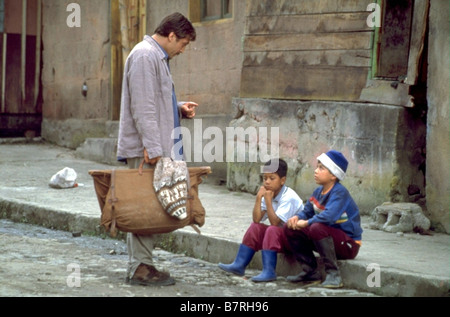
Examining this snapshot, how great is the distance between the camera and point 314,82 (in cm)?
854

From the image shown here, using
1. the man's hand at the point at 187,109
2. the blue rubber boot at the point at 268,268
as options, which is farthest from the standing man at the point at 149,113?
the blue rubber boot at the point at 268,268

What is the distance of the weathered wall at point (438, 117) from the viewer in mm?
7156

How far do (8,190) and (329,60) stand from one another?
3.70 meters

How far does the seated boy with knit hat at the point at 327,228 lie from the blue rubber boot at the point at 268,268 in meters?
0.13

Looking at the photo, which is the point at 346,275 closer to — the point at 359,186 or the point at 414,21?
the point at 359,186

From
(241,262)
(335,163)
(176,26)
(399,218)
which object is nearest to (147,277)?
(241,262)

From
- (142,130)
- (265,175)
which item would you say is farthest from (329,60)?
(142,130)

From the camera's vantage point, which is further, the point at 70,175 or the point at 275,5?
the point at 70,175

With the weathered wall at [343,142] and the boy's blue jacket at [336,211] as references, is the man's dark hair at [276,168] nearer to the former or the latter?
the boy's blue jacket at [336,211]

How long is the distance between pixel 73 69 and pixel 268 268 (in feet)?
27.2

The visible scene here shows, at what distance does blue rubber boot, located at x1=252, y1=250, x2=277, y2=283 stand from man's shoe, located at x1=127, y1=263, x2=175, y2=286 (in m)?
0.65

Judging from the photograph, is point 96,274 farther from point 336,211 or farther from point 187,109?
point 336,211

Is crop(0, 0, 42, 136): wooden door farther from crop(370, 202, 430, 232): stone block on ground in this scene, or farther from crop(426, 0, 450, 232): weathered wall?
crop(426, 0, 450, 232): weathered wall

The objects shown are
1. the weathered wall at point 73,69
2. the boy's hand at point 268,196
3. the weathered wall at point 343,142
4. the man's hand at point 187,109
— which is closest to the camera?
the man's hand at point 187,109
